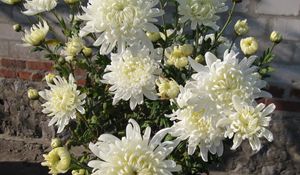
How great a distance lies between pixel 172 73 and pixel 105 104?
0.24m

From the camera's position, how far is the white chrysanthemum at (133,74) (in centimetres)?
139

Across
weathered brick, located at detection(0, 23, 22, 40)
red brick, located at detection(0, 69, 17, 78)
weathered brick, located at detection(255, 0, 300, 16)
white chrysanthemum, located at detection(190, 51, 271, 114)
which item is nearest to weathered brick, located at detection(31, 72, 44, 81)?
red brick, located at detection(0, 69, 17, 78)

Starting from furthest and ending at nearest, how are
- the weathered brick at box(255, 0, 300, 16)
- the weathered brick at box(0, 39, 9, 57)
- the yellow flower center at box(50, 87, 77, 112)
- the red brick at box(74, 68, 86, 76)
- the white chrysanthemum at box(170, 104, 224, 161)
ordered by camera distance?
the weathered brick at box(0, 39, 9, 57) → the red brick at box(74, 68, 86, 76) → the weathered brick at box(255, 0, 300, 16) → the yellow flower center at box(50, 87, 77, 112) → the white chrysanthemum at box(170, 104, 224, 161)

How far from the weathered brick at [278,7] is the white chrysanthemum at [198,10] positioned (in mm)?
1182

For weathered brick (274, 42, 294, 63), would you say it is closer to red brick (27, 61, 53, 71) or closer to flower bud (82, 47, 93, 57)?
red brick (27, 61, 53, 71)

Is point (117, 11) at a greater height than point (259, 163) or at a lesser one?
greater

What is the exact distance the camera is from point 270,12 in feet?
8.71

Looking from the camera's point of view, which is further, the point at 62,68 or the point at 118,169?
the point at 62,68

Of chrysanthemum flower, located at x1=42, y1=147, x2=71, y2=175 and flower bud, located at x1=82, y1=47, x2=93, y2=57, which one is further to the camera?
flower bud, located at x1=82, y1=47, x2=93, y2=57

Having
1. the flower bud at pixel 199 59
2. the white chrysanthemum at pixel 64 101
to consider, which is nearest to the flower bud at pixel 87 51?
the white chrysanthemum at pixel 64 101

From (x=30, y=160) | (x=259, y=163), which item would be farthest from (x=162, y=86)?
(x=30, y=160)

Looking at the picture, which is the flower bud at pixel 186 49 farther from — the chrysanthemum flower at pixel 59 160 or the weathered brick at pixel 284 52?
the weathered brick at pixel 284 52

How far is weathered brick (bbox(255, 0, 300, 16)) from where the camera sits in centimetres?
262

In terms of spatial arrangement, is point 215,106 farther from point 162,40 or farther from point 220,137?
point 162,40
